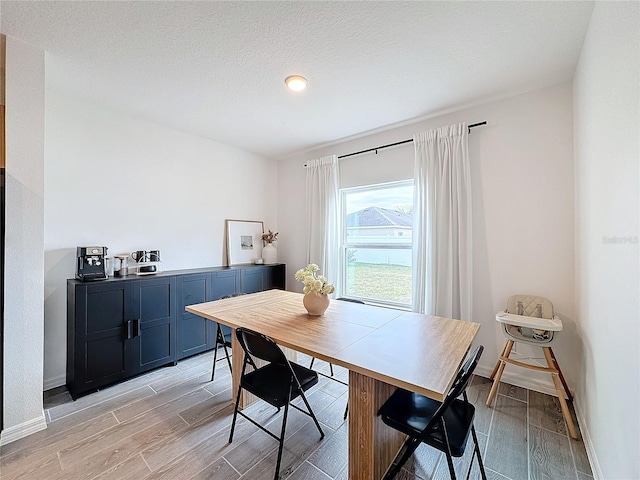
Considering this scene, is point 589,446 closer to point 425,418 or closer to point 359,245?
point 425,418

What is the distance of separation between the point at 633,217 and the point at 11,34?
3584 millimetres

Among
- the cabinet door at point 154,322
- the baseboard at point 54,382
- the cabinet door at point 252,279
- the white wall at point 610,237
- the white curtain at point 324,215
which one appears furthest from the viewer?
the white curtain at point 324,215

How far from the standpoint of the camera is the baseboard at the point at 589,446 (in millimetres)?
1467

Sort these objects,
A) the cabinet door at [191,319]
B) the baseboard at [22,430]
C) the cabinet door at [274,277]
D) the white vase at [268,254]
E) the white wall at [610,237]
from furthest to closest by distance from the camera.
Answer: the white vase at [268,254] → the cabinet door at [274,277] → the cabinet door at [191,319] → the baseboard at [22,430] → the white wall at [610,237]

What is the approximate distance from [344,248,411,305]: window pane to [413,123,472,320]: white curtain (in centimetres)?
29

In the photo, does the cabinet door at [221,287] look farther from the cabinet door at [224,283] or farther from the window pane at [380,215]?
the window pane at [380,215]

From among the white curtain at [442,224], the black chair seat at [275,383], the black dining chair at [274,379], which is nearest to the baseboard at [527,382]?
the white curtain at [442,224]

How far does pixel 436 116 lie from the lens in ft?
9.48

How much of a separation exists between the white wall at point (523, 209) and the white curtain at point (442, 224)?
0.40 feet

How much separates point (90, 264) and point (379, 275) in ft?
10.0

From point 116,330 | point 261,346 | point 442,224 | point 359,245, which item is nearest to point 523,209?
point 442,224

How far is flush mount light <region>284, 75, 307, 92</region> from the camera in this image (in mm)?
2201

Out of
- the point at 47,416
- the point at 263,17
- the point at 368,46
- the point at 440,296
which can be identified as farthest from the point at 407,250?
the point at 47,416

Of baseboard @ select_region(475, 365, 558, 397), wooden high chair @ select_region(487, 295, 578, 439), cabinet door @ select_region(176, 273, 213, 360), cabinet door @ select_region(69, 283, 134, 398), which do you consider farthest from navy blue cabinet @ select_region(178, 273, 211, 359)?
baseboard @ select_region(475, 365, 558, 397)
